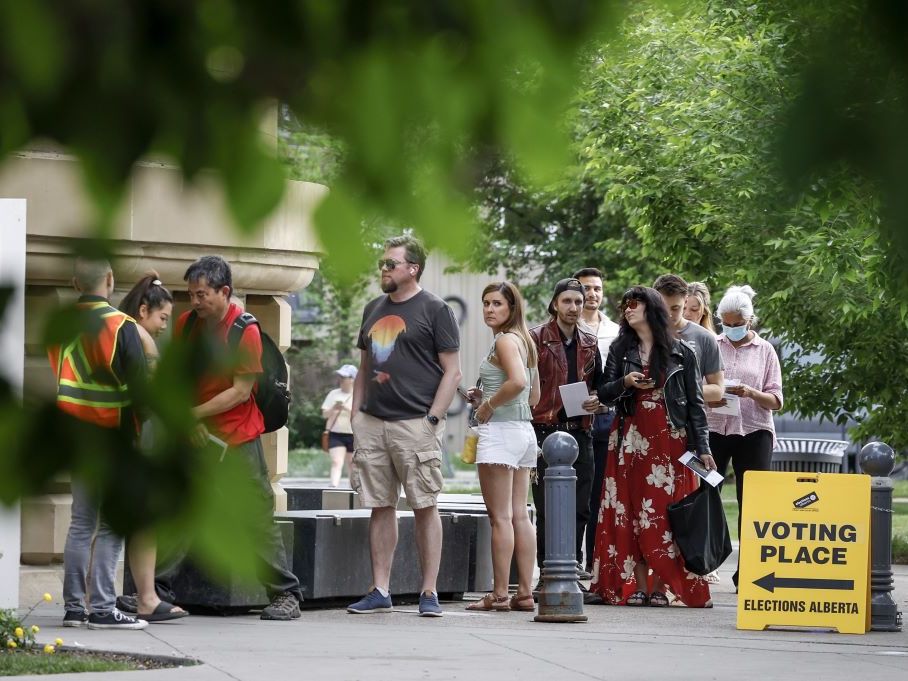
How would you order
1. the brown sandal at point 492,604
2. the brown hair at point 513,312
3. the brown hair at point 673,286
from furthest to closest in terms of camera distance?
the brown hair at point 673,286, the brown sandal at point 492,604, the brown hair at point 513,312

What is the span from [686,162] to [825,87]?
47.9ft

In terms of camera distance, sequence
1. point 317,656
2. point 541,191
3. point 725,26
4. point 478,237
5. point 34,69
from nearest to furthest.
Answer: point 34,69 < point 478,237 < point 541,191 < point 317,656 < point 725,26

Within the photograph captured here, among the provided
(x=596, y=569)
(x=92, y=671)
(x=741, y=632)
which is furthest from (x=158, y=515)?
(x=596, y=569)

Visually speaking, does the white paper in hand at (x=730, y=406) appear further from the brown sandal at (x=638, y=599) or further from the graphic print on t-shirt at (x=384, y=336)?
the graphic print on t-shirt at (x=384, y=336)

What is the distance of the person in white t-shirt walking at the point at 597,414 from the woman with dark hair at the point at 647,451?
1.29 feet

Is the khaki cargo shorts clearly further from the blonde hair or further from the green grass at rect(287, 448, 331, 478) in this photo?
the green grass at rect(287, 448, 331, 478)

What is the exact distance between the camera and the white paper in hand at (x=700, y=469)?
28.2 feet

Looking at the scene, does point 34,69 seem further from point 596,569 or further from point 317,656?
point 596,569

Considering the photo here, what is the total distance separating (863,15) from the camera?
161 cm

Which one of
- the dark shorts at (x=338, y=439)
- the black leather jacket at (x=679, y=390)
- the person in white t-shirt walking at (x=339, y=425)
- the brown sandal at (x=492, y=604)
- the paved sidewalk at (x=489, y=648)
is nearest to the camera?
the paved sidewalk at (x=489, y=648)

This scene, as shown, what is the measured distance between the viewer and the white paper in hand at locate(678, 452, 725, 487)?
8594mm

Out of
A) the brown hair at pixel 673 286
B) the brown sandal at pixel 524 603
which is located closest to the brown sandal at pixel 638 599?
the brown sandal at pixel 524 603

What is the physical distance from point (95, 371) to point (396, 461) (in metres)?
6.18

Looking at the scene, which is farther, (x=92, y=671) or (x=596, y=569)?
(x=596, y=569)
